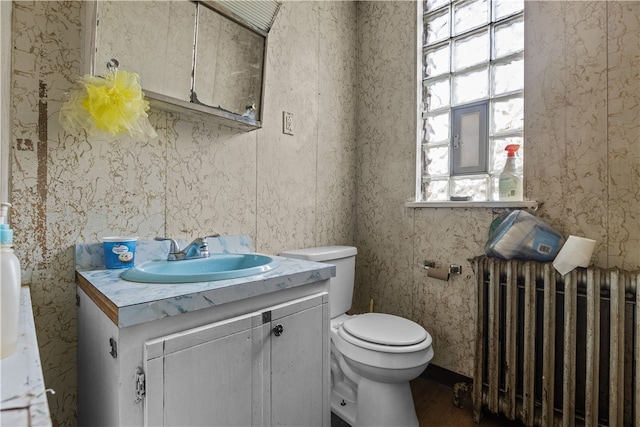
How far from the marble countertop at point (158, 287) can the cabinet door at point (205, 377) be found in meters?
0.07

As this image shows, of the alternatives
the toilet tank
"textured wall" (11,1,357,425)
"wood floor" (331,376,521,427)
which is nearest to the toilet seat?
the toilet tank

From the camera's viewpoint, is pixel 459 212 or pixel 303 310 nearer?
pixel 303 310

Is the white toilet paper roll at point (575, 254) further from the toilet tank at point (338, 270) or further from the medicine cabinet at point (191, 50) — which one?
the medicine cabinet at point (191, 50)

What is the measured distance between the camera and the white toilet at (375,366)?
1.18m

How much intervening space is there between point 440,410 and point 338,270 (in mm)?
810

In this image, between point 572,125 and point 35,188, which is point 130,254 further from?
point 572,125

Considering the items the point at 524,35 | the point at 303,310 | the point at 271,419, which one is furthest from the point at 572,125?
the point at 271,419

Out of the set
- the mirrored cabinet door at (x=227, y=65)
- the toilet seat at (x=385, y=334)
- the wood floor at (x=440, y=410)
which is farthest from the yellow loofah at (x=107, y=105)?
the wood floor at (x=440, y=410)

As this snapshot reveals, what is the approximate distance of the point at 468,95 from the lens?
165 cm

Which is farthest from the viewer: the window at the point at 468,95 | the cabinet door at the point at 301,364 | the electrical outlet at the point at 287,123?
the electrical outlet at the point at 287,123

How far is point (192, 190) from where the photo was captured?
128cm

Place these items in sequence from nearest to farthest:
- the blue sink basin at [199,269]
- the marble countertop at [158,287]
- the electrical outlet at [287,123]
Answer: the marble countertop at [158,287]
the blue sink basin at [199,269]
the electrical outlet at [287,123]

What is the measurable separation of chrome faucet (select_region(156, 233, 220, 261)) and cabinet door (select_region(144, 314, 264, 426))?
43 centimetres

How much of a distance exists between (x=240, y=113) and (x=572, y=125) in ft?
4.64
